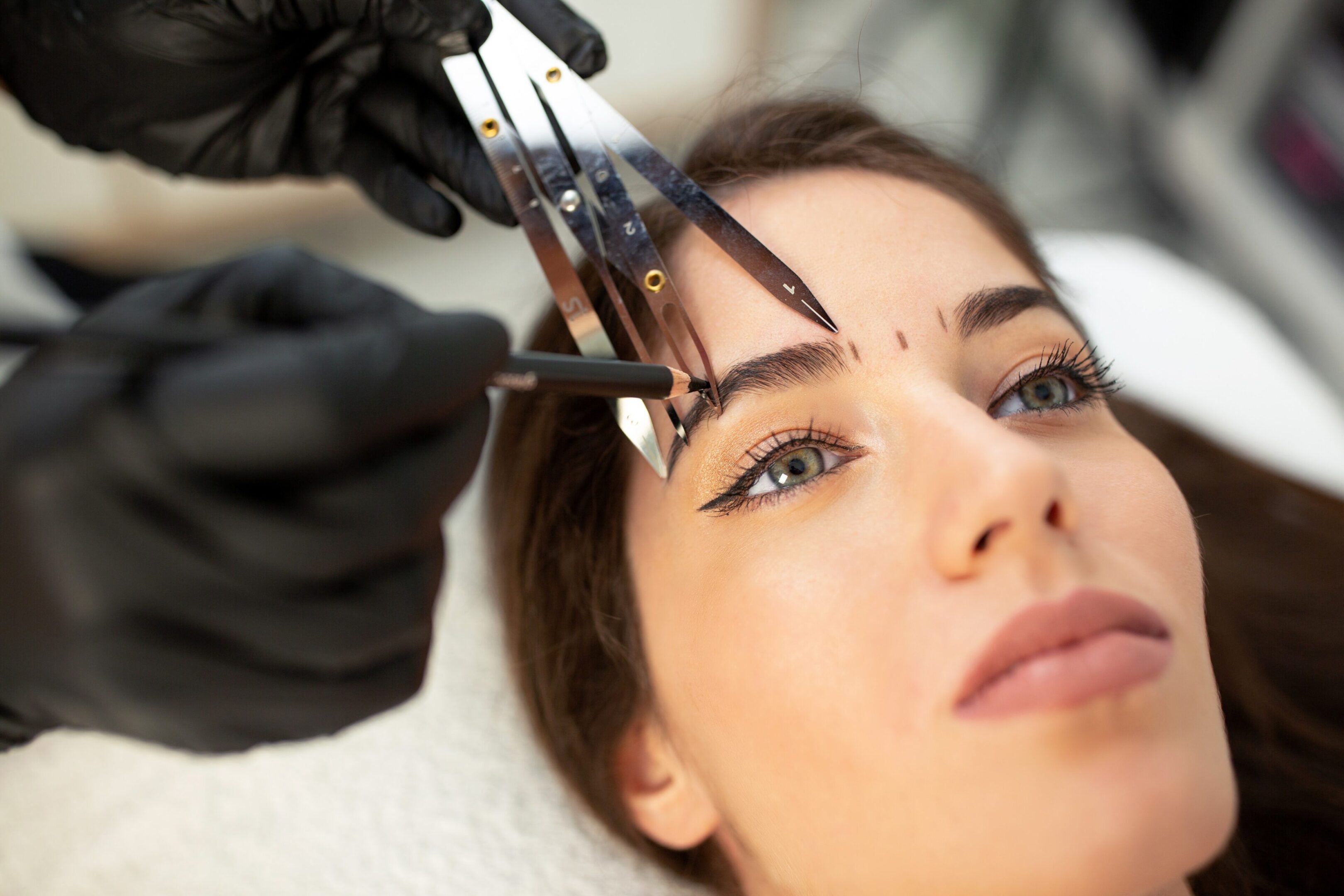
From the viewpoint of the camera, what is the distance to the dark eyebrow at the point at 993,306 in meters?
0.85

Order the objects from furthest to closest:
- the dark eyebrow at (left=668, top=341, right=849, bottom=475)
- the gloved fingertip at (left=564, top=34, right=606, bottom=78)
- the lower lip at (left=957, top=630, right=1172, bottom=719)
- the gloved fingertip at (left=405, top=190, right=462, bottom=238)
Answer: the gloved fingertip at (left=405, top=190, right=462, bottom=238) < the gloved fingertip at (left=564, top=34, right=606, bottom=78) < the dark eyebrow at (left=668, top=341, right=849, bottom=475) < the lower lip at (left=957, top=630, right=1172, bottom=719)

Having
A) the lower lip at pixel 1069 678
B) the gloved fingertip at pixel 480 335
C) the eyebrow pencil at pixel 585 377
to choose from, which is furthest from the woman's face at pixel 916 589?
the gloved fingertip at pixel 480 335

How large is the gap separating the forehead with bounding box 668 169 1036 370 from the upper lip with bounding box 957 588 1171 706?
0.26 meters

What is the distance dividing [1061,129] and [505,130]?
2289mm

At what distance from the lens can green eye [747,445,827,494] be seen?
0.85m

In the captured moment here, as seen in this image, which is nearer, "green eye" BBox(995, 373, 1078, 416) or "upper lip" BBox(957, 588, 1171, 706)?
"upper lip" BBox(957, 588, 1171, 706)

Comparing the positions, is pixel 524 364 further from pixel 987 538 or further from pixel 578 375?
pixel 987 538

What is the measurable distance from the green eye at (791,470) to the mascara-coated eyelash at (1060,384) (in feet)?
0.52

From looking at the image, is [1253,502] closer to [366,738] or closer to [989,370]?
[989,370]

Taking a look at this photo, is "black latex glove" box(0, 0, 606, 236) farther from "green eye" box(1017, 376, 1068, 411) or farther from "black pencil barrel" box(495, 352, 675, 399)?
"green eye" box(1017, 376, 1068, 411)

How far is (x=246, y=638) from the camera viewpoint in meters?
0.65

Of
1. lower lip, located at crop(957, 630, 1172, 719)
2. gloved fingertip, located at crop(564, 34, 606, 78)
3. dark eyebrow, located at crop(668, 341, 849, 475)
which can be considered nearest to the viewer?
lower lip, located at crop(957, 630, 1172, 719)

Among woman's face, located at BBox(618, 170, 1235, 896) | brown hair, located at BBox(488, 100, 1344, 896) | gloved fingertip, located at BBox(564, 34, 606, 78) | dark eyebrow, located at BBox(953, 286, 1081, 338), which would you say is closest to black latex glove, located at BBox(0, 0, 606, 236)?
gloved fingertip, located at BBox(564, 34, 606, 78)

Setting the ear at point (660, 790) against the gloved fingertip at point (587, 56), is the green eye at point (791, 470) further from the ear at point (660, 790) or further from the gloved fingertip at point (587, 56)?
the gloved fingertip at point (587, 56)
